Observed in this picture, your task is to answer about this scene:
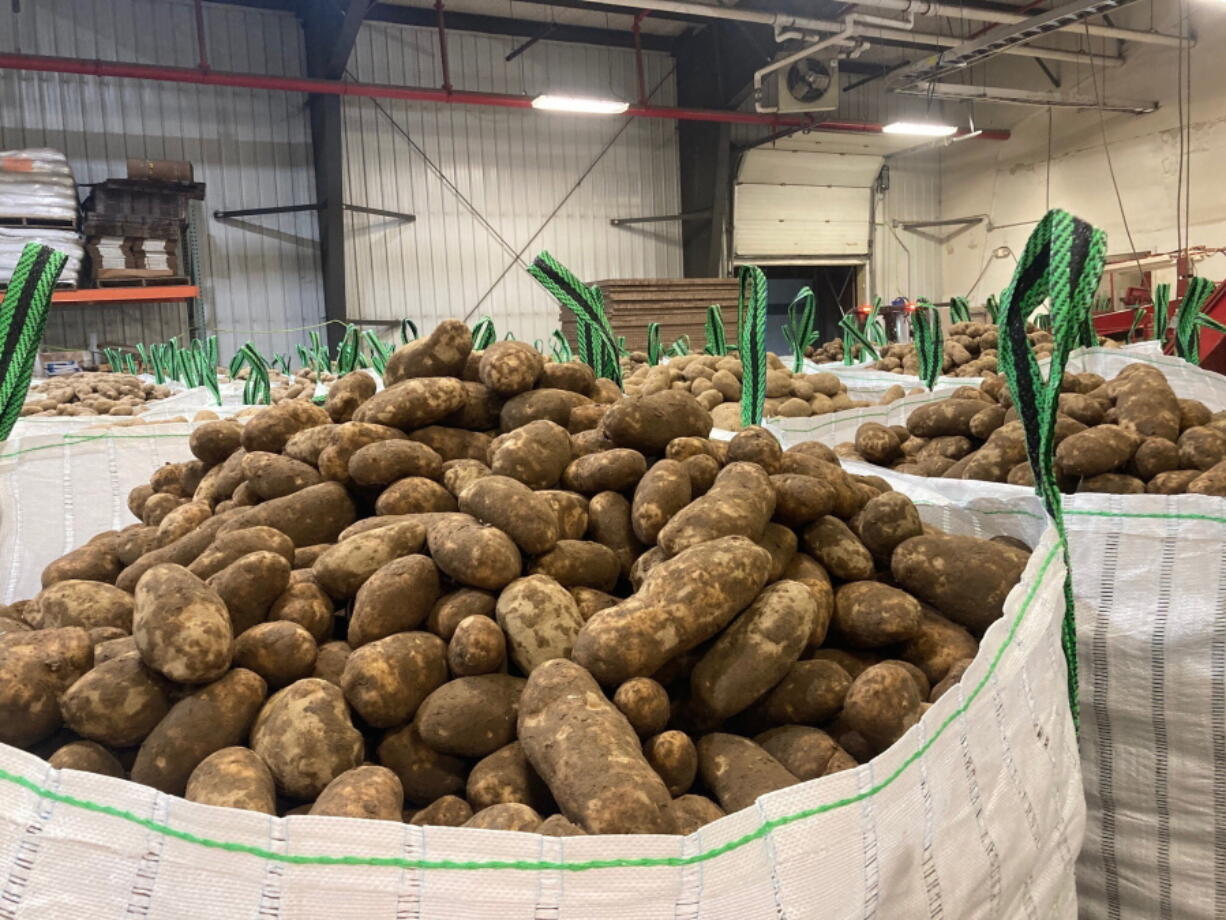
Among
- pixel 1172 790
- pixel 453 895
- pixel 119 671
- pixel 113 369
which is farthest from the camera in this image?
pixel 113 369

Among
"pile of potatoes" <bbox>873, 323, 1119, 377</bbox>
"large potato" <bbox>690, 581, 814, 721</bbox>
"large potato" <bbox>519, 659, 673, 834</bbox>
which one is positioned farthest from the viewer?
"pile of potatoes" <bbox>873, 323, 1119, 377</bbox>

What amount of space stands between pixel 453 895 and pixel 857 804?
271 mm

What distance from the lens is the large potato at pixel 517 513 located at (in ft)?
3.51

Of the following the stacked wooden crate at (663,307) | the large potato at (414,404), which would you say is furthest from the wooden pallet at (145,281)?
the large potato at (414,404)

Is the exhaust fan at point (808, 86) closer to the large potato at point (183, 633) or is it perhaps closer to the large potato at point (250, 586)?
the large potato at point (250, 586)

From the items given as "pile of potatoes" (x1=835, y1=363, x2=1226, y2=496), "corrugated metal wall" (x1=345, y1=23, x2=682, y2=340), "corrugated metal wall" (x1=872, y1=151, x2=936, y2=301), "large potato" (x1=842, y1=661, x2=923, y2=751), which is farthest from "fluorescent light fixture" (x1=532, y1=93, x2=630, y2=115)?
"large potato" (x1=842, y1=661, x2=923, y2=751)

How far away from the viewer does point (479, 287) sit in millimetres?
11039

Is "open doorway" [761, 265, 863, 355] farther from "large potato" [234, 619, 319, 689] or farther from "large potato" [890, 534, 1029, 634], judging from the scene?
"large potato" [234, 619, 319, 689]

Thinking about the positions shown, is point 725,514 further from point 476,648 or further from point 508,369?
point 508,369

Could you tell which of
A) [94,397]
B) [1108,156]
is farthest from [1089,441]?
[1108,156]

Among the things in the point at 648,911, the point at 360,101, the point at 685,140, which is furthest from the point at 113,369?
the point at 648,911

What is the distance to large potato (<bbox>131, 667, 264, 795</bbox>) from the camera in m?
0.83

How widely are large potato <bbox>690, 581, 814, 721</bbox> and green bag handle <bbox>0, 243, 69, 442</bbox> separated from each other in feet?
3.72

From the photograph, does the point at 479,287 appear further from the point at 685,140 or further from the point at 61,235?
the point at 61,235
